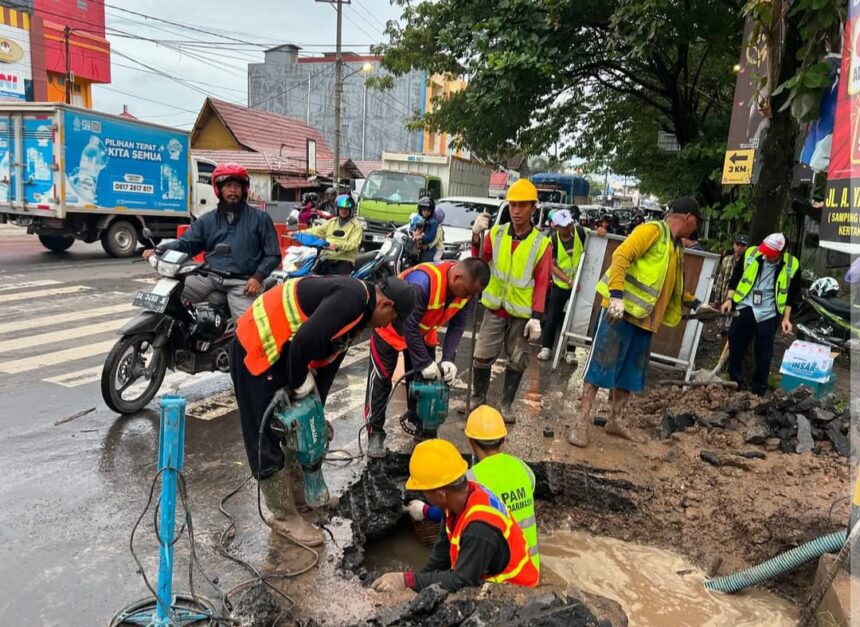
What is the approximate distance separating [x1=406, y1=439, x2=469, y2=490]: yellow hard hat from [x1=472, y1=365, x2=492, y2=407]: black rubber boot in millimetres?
2636

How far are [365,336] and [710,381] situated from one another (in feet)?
13.7

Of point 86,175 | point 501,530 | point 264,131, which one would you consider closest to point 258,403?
point 501,530

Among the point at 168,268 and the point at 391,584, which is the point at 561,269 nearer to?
the point at 168,268

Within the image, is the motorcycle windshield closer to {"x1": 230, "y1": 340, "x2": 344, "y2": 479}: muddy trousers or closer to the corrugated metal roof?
{"x1": 230, "y1": 340, "x2": 344, "y2": 479}: muddy trousers

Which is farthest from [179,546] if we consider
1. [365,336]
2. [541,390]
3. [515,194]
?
[365,336]

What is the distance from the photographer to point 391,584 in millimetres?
2730

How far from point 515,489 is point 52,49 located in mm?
30403

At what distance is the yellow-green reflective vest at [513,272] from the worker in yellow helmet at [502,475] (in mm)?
2008

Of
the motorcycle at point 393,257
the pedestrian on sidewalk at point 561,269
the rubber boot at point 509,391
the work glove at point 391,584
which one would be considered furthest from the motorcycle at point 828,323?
the work glove at point 391,584

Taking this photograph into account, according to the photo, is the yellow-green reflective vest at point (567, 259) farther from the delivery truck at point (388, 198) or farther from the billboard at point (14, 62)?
the billboard at point (14, 62)

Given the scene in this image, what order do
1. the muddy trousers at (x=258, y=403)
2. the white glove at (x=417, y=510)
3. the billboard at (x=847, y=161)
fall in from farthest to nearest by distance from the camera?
the white glove at (x=417, y=510), the muddy trousers at (x=258, y=403), the billboard at (x=847, y=161)

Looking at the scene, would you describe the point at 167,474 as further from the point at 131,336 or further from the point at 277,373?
the point at 131,336

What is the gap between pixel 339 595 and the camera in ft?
9.45

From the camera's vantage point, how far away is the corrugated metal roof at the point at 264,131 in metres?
28.0
